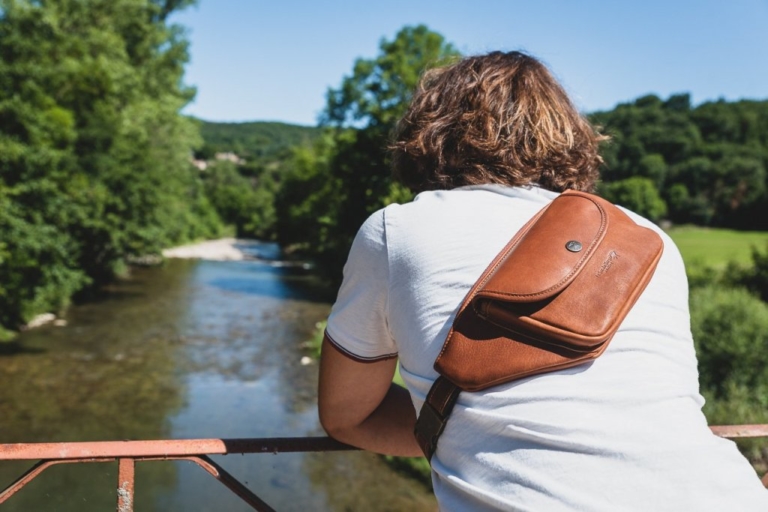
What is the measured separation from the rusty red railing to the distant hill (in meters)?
107

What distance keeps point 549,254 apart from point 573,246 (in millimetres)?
50

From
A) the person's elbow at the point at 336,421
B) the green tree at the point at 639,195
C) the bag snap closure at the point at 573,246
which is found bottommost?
the green tree at the point at 639,195

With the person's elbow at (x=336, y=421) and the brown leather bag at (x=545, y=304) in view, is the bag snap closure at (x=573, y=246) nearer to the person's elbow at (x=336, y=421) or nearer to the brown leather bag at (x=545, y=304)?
the brown leather bag at (x=545, y=304)

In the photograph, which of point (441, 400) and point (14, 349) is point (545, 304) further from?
Answer: point (14, 349)

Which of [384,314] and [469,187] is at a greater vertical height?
[469,187]

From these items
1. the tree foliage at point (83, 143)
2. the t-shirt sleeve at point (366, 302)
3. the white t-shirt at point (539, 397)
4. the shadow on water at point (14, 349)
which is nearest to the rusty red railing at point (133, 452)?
the t-shirt sleeve at point (366, 302)

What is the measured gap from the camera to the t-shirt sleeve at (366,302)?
51.3 inches

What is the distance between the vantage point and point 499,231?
1263 millimetres

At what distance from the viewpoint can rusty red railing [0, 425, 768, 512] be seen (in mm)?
1577

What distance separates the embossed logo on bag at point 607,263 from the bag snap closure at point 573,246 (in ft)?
0.17

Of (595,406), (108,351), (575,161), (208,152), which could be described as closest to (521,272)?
(595,406)

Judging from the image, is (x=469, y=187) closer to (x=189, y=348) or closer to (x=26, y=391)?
(x=26, y=391)

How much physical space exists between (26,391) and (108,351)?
2.99 meters

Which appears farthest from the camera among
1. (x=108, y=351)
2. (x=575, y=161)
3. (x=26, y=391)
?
(x=108, y=351)
